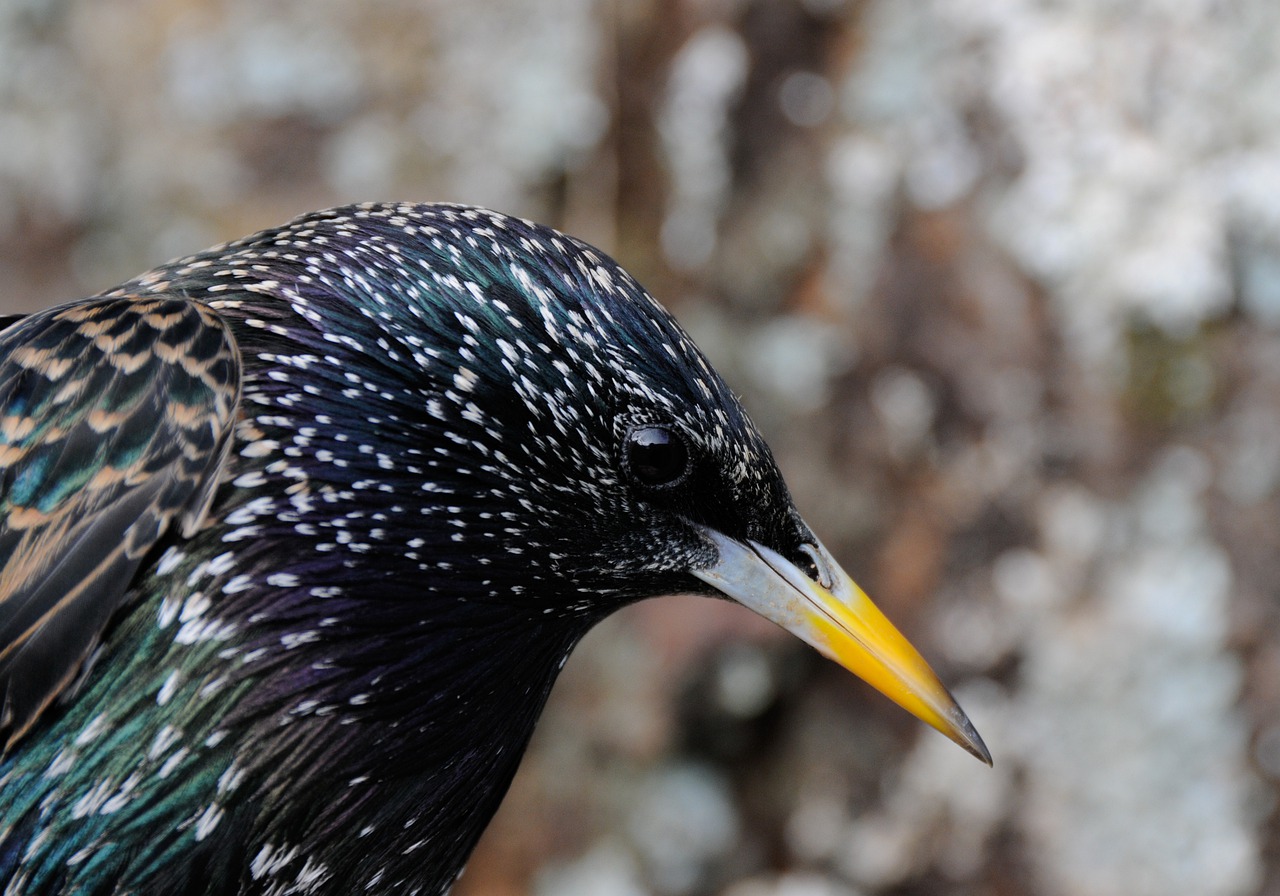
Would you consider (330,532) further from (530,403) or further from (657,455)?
(657,455)

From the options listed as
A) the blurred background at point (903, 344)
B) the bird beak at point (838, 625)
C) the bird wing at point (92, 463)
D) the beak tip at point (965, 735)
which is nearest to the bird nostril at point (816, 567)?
the bird beak at point (838, 625)

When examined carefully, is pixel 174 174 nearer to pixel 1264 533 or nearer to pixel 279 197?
pixel 279 197

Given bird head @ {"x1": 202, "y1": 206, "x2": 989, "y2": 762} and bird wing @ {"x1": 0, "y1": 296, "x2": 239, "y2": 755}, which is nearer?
bird wing @ {"x1": 0, "y1": 296, "x2": 239, "y2": 755}

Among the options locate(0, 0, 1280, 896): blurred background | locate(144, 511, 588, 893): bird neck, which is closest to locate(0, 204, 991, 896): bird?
locate(144, 511, 588, 893): bird neck

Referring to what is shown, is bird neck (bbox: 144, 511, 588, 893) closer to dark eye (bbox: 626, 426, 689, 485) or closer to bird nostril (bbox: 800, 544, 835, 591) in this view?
dark eye (bbox: 626, 426, 689, 485)

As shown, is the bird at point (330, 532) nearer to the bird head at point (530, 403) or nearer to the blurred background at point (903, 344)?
the bird head at point (530, 403)

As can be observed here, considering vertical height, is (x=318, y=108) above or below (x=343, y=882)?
above

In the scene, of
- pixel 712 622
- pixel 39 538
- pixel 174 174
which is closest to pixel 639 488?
pixel 39 538

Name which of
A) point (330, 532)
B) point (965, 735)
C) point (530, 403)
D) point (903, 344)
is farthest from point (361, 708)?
point (903, 344)
